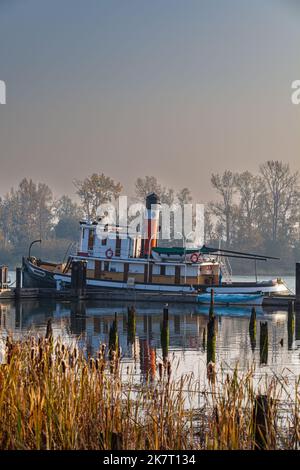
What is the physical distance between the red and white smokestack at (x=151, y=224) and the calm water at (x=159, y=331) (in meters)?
5.30

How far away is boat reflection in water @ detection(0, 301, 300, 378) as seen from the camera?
81.8 ft

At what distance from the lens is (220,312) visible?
47.0 metres

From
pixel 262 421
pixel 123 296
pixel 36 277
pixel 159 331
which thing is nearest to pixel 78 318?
pixel 159 331

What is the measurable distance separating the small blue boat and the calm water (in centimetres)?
112

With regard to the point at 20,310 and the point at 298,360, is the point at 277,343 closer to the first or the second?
the point at 298,360

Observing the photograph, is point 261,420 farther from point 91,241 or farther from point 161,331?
point 91,241

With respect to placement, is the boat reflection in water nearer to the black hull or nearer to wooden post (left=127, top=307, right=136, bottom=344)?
wooden post (left=127, top=307, right=136, bottom=344)

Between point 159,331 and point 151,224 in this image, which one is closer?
point 159,331

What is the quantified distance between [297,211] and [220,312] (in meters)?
53.5

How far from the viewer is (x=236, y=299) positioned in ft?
165

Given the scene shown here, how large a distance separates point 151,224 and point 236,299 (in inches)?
326

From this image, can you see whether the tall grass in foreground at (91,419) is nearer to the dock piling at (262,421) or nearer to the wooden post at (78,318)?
the dock piling at (262,421)

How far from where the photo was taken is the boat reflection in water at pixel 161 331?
24922mm

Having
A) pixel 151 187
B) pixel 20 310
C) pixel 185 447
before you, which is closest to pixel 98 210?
pixel 151 187
